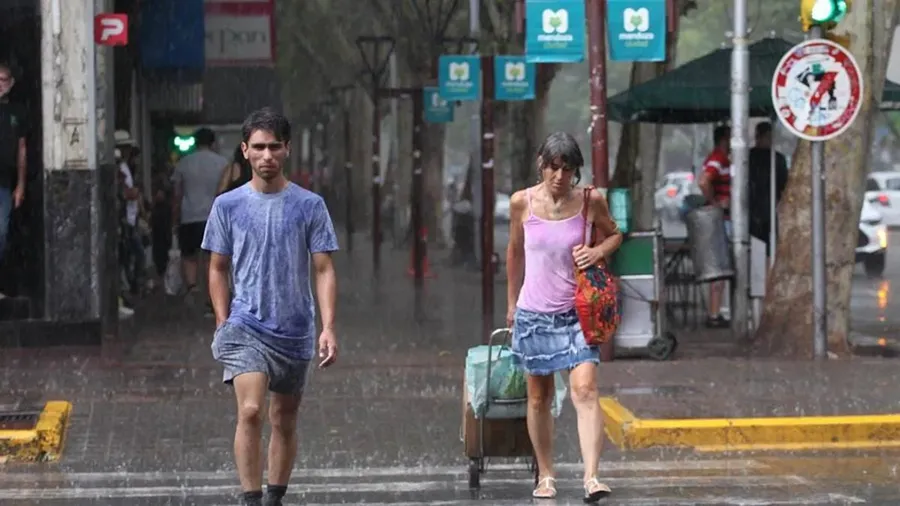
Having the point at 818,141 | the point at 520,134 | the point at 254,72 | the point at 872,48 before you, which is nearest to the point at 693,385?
the point at 818,141

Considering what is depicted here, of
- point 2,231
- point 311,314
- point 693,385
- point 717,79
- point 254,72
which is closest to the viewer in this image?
point 311,314

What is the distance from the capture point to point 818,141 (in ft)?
45.4

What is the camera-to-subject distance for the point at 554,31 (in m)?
16.3

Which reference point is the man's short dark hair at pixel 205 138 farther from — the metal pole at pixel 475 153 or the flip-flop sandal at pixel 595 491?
the flip-flop sandal at pixel 595 491

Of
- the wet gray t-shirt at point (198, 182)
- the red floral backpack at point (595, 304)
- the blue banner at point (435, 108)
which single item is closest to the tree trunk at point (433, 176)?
the blue banner at point (435, 108)

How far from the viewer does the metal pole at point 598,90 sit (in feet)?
45.7

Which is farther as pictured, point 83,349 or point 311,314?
point 83,349

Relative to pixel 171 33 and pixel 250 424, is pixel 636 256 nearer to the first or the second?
pixel 250 424

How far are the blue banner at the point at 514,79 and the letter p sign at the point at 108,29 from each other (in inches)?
360

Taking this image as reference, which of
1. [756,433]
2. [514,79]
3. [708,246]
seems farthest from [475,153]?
[756,433]

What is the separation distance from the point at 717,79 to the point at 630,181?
5364 mm

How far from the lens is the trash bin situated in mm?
16016

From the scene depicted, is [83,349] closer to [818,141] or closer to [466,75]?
[818,141]

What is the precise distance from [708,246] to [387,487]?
7409 mm
